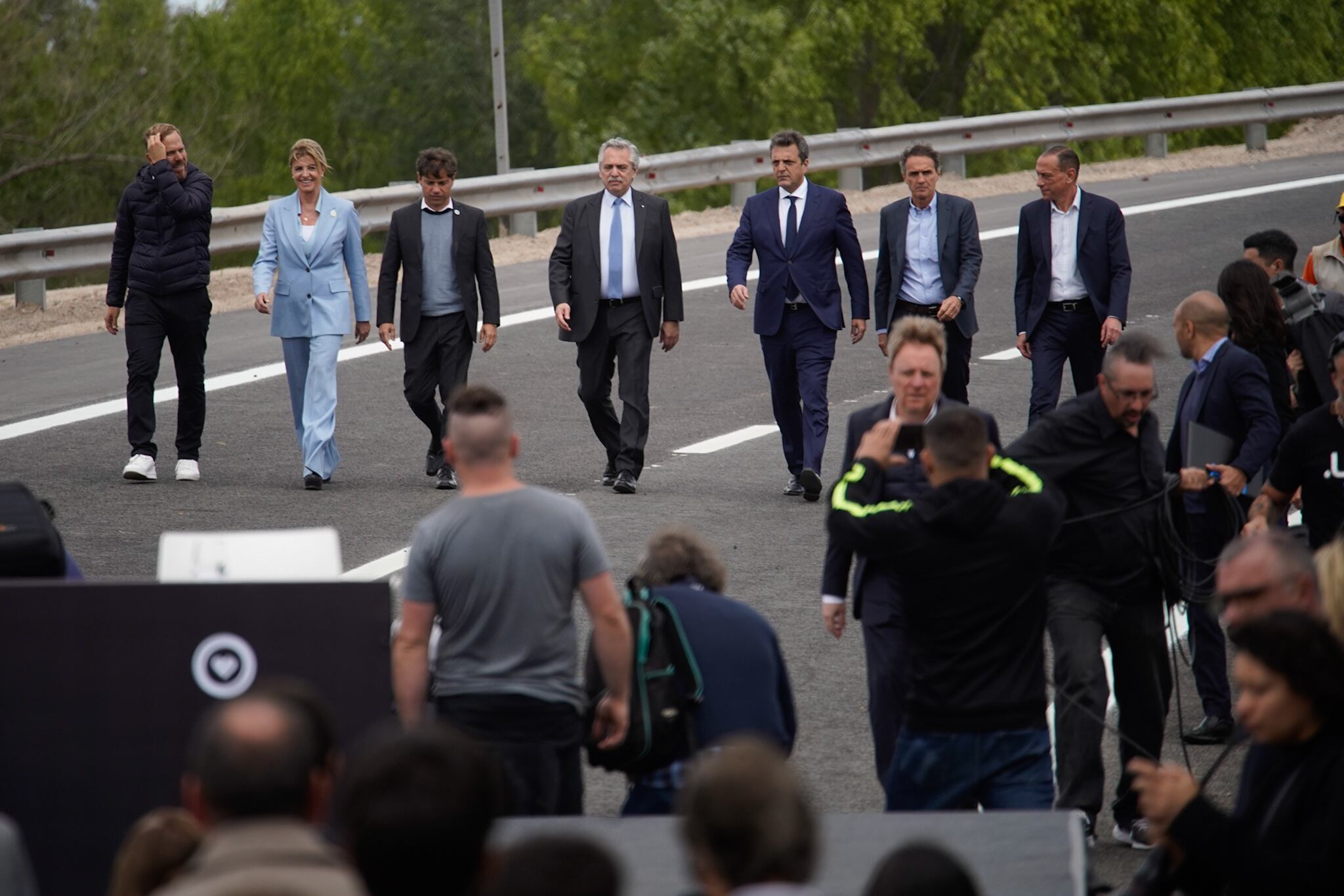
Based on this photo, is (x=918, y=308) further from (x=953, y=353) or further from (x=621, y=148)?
(x=621, y=148)

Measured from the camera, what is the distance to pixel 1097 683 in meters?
6.94

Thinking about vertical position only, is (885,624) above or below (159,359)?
below

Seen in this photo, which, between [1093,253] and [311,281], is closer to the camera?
[1093,253]

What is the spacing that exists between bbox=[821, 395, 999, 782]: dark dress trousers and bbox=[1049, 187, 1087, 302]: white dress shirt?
17.6ft

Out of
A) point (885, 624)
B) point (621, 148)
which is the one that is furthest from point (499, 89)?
point (885, 624)

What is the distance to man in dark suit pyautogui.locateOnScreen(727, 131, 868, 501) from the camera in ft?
39.7

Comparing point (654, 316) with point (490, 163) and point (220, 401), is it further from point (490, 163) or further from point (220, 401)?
point (490, 163)

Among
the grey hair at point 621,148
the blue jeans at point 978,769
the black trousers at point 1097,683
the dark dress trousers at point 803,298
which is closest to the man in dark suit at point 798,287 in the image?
the dark dress trousers at point 803,298

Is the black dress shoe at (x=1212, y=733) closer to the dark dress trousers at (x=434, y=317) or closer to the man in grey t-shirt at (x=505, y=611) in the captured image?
the man in grey t-shirt at (x=505, y=611)

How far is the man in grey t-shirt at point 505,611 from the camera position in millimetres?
5738

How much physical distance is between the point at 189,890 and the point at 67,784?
276cm

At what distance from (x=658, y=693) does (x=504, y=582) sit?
587 mm

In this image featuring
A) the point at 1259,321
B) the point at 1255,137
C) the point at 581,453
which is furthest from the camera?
the point at 1255,137

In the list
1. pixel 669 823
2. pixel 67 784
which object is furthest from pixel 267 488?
pixel 669 823
